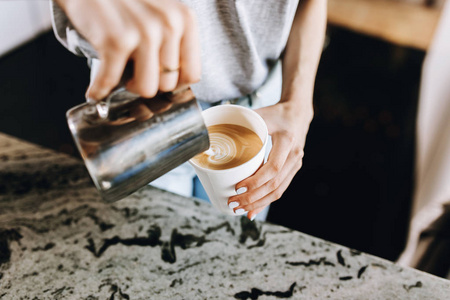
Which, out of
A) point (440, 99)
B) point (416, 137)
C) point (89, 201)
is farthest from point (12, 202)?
point (416, 137)

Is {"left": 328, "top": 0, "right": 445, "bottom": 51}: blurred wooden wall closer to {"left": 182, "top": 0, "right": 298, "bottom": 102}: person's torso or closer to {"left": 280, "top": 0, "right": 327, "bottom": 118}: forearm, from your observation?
{"left": 280, "top": 0, "right": 327, "bottom": 118}: forearm

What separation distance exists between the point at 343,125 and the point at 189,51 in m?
2.06

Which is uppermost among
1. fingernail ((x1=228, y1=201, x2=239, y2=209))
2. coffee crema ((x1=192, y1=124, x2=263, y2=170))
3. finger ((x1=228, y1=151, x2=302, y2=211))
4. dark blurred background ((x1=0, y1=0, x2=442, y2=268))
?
coffee crema ((x1=192, y1=124, x2=263, y2=170))

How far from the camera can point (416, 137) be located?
2.15 meters

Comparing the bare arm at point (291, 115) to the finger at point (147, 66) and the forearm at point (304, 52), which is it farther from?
the finger at point (147, 66)

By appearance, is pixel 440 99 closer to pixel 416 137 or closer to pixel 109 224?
pixel 416 137

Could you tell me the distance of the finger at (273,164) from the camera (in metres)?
0.69

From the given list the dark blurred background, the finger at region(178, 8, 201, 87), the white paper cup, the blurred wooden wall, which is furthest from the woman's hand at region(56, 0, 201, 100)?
the blurred wooden wall

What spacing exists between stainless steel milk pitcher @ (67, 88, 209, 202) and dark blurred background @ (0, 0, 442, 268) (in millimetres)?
1397

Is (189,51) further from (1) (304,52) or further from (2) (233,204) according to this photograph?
(1) (304,52)

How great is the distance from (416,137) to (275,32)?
1.63 m

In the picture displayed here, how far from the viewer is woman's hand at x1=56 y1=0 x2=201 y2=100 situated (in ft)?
1.49

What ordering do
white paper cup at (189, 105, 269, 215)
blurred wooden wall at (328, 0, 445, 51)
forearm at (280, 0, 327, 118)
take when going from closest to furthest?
1. white paper cup at (189, 105, 269, 215)
2. forearm at (280, 0, 327, 118)
3. blurred wooden wall at (328, 0, 445, 51)

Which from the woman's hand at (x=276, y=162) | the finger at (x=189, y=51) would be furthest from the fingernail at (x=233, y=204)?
the finger at (x=189, y=51)
